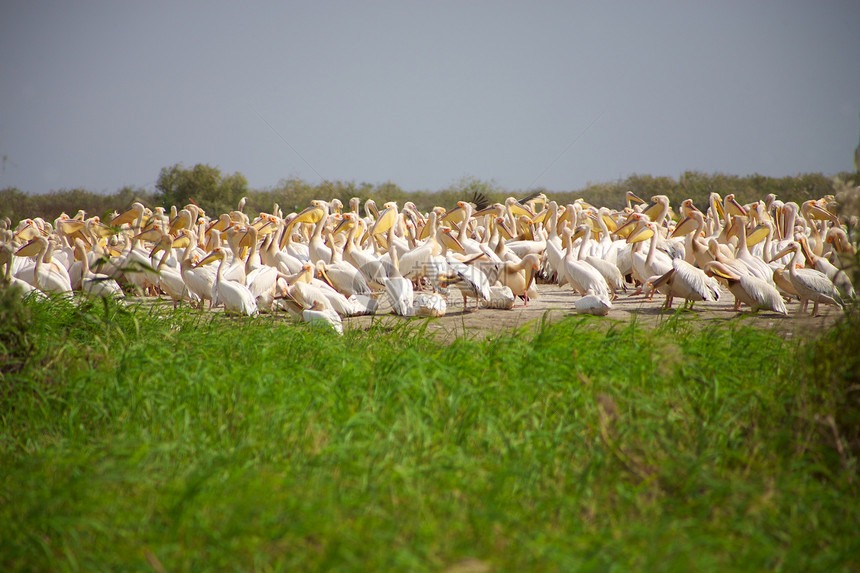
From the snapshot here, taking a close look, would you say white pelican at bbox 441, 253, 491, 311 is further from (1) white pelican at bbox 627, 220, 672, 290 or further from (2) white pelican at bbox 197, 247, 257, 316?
(1) white pelican at bbox 627, 220, 672, 290

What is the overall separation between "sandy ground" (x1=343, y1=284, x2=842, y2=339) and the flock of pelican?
157mm

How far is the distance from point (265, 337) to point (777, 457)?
3.43m

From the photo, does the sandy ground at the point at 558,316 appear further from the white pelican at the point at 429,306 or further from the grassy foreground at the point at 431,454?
the grassy foreground at the point at 431,454

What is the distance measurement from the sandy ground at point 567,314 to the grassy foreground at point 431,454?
1253 mm

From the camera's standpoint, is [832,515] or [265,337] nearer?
[832,515]

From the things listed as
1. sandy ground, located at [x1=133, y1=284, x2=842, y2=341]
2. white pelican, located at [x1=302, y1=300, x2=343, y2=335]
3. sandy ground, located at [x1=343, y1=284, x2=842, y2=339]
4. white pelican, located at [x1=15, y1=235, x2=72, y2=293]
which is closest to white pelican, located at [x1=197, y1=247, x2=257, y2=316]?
sandy ground, located at [x1=133, y1=284, x2=842, y2=341]

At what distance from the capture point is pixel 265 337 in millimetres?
5133

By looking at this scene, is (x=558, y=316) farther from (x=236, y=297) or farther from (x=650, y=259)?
(x=236, y=297)

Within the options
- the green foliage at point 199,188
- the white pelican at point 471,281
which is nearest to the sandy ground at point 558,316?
the white pelican at point 471,281

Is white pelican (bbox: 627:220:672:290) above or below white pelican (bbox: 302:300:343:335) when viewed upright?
above

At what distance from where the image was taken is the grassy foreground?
8.62 feet

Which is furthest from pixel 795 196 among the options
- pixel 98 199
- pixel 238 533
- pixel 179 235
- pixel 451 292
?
pixel 238 533

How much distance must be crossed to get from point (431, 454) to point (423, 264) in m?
5.69

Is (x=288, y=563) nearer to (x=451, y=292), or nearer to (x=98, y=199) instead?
→ (x=451, y=292)
